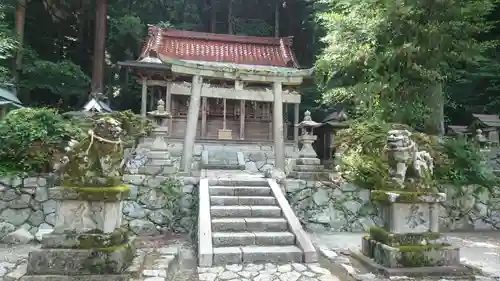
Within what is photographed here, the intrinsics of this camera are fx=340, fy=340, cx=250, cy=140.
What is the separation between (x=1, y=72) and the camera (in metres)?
11.3

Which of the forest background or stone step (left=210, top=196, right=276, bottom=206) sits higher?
the forest background

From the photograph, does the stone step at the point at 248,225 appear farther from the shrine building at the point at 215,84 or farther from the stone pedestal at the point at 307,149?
the shrine building at the point at 215,84

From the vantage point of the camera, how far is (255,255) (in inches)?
209

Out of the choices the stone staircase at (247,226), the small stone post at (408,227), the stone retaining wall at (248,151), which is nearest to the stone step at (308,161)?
the stone staircase at (247,226)

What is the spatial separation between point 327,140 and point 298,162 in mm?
7815

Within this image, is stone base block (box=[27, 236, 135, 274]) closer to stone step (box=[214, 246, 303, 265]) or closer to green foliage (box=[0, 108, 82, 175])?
stone step (box=[214, 246, 303, 265])

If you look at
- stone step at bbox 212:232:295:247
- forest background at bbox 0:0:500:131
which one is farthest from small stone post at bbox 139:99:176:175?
forest background at bbox 0:0:500:131

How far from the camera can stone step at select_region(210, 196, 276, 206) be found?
22.5 ft

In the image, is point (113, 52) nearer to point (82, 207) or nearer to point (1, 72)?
point (1, 72)

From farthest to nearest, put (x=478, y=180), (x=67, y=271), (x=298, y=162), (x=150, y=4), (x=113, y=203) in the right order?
(x=150, y=4) < (x=298, y=162) < (x=478, y=180) < (x=113, y=203) < (x=67, y=271)

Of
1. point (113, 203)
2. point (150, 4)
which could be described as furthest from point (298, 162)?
point (150, 4)

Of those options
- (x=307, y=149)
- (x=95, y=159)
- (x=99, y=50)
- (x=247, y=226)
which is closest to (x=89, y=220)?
(x=95, y=159)

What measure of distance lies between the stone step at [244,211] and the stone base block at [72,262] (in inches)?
89.8

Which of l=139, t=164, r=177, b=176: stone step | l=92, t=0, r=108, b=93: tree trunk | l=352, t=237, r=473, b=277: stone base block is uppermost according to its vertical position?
l=92, t=0, r=108, b=93: tree trunk
